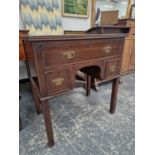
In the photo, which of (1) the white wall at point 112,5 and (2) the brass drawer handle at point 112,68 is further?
(1) the white wall at point 112,5

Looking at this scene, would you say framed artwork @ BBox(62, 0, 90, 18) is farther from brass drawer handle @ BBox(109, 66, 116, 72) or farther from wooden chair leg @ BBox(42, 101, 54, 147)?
wooden chair leg @ BBox(42, 101, 54, 147)

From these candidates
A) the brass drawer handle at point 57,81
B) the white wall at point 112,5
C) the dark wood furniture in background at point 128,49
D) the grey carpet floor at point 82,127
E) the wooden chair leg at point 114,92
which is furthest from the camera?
the white wall at point 112,5

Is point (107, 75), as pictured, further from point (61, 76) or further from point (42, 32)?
point (42, 32)

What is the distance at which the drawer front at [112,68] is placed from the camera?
4.06 feet

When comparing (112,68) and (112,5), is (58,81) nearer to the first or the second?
(112,68)

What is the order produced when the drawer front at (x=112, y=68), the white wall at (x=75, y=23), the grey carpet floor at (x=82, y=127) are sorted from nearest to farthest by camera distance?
1. the grey carpet floor at (x=82, y=127)
2. the drawer front at (x=112, y=68)
3. the white wall at (x=75, y=23)

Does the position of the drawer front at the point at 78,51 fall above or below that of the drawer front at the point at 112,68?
above

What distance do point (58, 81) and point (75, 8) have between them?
1.94 m

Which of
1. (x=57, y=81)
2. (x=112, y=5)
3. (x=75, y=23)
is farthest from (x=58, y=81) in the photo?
(x=112, y=5)

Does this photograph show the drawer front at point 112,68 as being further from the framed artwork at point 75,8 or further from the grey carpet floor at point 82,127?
the framed artwork at point 75,8

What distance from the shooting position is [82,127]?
1.35 m

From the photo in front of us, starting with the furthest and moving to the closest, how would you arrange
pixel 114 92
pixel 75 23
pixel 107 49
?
pixel 75 23 → pixel 114 92 → pixel 107 49

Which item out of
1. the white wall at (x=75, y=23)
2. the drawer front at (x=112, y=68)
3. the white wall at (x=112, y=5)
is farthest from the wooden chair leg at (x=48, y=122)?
the white wall at (x=112, y=5)
